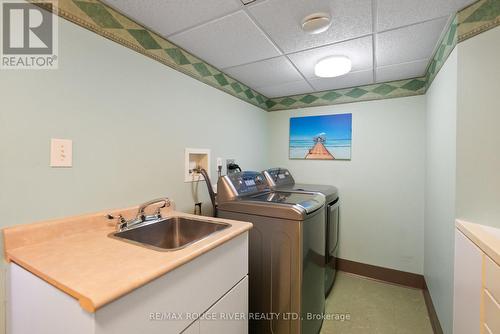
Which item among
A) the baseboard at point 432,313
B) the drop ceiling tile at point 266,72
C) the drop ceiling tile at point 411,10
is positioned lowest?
the baseboard at point 432,313

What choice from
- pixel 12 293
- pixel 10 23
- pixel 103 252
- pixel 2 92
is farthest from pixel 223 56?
pixel 12 293

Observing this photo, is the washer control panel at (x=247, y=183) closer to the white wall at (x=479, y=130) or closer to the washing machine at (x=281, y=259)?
the washing machine at (x=281, y=259)

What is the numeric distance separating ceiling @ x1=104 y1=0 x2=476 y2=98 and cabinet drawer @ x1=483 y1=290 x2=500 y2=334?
1.39 metres

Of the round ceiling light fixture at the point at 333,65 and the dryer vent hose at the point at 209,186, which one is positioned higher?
the round ceiling light fixture at the point at 333,65

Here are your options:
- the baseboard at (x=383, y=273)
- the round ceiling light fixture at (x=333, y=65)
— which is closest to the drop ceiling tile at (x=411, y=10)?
the round ceiling light fixture at (x=333, y=65)

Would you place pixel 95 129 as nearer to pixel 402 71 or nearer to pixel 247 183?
pixel 247 183

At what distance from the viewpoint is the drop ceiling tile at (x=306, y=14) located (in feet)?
3.72

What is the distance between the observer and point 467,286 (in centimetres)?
103

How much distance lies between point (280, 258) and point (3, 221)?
1317 millimetres

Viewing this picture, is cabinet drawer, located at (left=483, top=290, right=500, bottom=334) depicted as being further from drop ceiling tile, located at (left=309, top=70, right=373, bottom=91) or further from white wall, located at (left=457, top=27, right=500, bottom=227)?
drop ceiling tile, located at (left=309, top=70, right=373, bottom=91)

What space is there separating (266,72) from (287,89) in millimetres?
527

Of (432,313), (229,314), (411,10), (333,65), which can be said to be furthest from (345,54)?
(432,313)

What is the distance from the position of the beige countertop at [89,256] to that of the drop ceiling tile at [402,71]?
74.5 inches

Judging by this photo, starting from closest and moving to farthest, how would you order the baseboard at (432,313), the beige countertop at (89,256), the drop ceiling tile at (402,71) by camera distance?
the beige countertop at (89,256), the baseboard at (432,313), the drop ceiling tile at (402,71)
